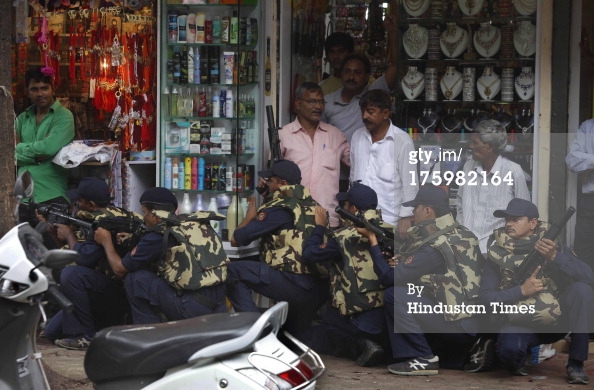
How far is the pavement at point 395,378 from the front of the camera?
7379 mm

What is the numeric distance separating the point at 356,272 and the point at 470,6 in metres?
2.75

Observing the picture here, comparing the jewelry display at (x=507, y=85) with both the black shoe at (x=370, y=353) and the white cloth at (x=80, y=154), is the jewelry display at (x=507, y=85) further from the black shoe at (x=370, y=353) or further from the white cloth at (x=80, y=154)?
the white cloth at (x=80, y=154)

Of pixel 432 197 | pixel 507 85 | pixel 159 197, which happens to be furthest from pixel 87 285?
pixel 507 85

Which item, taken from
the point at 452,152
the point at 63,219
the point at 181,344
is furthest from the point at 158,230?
the point at 181,344

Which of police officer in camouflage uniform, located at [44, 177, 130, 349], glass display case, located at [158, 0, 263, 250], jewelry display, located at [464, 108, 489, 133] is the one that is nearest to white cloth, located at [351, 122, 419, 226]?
jewelry display, located at [464, 108, 489, 133]

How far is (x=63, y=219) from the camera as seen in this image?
264 inches

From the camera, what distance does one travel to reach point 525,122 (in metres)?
8.90

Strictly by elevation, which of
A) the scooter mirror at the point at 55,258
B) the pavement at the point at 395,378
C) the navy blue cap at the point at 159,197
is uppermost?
the scooter mirror at the point at 55,258

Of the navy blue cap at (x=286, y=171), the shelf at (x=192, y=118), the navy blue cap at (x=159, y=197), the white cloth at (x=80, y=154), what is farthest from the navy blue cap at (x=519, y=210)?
the white cloth at (x=80, y=154)

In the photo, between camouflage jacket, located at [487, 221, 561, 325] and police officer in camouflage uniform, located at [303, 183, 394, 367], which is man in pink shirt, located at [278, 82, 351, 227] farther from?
camouflage jacket, located at [487, 221, 561, 325]

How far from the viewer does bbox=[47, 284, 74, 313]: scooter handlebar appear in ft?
14.2

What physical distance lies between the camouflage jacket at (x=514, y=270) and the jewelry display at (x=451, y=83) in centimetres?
199

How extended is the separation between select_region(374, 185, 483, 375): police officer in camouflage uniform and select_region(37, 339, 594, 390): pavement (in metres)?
0.16

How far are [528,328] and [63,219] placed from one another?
315cm
